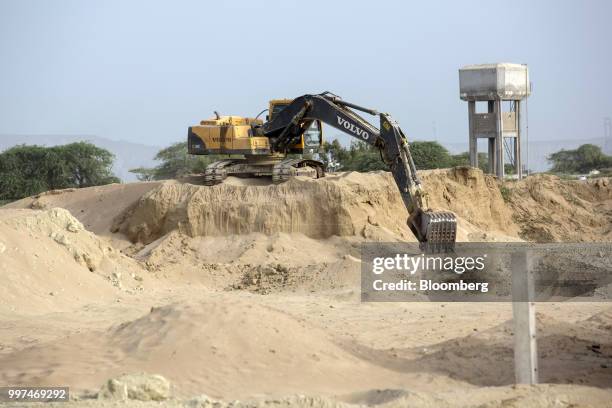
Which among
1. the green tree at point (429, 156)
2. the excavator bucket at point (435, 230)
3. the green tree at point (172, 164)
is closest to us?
the excavator bucket at point (435, 230)

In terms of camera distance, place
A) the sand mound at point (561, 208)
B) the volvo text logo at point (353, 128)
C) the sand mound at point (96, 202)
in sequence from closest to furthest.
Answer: the volvo text logo at point (353, 128) < the sand mound at point (96, 202) < the sand mound at point (561, 208)

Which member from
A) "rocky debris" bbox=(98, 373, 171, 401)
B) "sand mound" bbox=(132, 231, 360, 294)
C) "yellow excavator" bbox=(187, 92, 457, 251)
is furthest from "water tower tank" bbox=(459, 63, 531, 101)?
"rocky debris" bbox=(98, 373, 171, 401)

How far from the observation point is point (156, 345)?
11047 millimetres

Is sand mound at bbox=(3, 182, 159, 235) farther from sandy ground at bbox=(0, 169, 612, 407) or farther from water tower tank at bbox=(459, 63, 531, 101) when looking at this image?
water tower tank at bbox=(459, 63, 531, 101)

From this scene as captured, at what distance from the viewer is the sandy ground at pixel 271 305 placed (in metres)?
10.5

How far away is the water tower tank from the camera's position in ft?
139

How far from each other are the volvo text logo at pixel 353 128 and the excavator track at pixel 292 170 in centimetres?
323

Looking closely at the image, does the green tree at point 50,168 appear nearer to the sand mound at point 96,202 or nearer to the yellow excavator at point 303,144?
the sand mound at point 96,202

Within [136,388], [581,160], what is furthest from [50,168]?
[136,388]

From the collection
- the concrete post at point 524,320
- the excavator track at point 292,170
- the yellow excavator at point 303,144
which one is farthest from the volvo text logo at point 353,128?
the concrete post at point 524,320

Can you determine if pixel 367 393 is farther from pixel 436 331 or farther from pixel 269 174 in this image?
pixel 269 174

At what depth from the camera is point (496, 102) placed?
139 feet

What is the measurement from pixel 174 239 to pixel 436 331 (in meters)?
11.5

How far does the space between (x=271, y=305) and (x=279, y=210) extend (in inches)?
285
